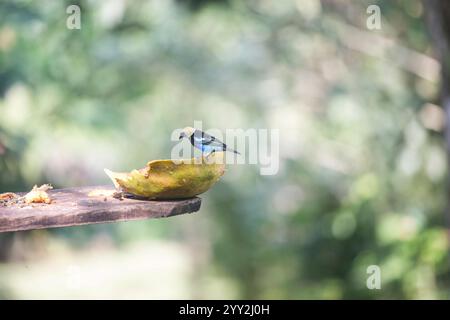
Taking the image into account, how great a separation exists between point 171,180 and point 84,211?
0.14m

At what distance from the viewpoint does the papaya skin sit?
91 centimetres

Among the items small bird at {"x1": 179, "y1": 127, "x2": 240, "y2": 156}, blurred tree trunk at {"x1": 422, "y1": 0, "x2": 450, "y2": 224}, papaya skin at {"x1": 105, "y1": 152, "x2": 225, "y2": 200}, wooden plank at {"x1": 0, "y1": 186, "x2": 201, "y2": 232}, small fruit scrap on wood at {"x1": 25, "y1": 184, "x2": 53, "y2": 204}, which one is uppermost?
blurred tree trunk at {"x1": 422, "y1": 0, "x2": 450, "y2": 224}

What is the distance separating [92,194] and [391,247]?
2687 millimetres

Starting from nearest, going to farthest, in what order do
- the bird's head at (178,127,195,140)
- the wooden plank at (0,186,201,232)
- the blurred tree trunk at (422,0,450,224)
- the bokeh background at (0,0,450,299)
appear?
the wooden plank at (0,186,201,232) → the bird's head at (178,127,195,140) → the blurred tree trunk at (422,0,450,224) → the bokeh background at (0,0,450,299)

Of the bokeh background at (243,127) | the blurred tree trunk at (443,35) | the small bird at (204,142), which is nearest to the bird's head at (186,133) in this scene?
the small bird at (204,142)

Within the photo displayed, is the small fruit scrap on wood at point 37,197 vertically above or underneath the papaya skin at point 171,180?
underneath

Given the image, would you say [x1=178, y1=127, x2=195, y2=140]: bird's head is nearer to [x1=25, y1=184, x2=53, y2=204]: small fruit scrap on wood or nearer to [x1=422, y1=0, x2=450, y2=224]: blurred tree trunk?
[x1=25, y1=184, x2=53, y2=204]: small fruit scrap on wood

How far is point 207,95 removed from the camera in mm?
4230

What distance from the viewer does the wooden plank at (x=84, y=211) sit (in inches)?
31.9

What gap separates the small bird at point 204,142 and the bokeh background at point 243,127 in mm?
1961

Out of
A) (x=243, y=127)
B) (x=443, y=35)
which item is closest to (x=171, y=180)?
(x=443, y=35)

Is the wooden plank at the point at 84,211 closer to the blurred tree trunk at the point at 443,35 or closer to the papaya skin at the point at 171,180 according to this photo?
the papaya skin at the point at 171,180

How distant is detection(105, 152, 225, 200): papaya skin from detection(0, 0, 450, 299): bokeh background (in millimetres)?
2017

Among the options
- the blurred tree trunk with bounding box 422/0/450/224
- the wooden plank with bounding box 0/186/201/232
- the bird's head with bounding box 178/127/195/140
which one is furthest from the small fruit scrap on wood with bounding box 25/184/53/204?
the blurred tree trunk with bounding box 422/0/450/224
